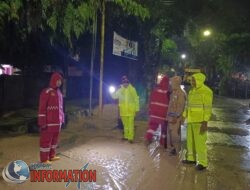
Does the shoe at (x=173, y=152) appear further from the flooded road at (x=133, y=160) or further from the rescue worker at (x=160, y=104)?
the rescue worker at (x=160, y=104)

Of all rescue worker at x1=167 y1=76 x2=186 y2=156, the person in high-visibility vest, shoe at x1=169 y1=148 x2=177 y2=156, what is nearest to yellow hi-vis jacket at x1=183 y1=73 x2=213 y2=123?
the person in high-visibility vest

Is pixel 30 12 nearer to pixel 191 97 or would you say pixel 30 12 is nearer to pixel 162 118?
pixel 162 118

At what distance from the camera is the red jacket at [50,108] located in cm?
700

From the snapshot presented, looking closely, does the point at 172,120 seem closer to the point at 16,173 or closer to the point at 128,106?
the point at 128,106

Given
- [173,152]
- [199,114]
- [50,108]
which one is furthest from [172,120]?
[50,108]

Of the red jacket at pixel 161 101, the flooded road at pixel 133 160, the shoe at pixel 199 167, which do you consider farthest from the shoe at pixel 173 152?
the shoe at pixel 199 167

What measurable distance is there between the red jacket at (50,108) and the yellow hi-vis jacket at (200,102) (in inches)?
110

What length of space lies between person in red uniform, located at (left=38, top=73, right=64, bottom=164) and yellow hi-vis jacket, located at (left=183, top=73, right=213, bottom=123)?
2780 mm

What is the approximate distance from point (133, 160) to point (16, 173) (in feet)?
8.83

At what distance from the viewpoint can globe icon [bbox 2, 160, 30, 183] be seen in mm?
6174

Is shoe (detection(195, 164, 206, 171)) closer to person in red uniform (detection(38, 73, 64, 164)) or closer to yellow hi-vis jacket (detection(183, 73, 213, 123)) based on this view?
yellow hi-vis jacket (detection(183, 73, 213, 123))

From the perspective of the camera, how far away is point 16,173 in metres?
6.37

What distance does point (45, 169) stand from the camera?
6.85 meters

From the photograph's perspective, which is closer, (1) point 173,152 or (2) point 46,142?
(2) point 46,142
